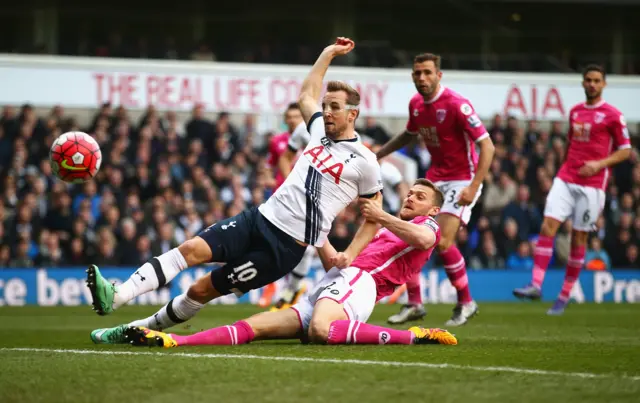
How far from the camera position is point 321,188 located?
7.72 meters

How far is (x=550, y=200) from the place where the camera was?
42.4ft

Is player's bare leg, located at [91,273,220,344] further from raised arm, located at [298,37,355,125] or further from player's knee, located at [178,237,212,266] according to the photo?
raised arm, located at [298,37,355,125]

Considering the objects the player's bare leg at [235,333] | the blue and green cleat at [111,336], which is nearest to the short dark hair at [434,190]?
the player's bare leg at [235,333]

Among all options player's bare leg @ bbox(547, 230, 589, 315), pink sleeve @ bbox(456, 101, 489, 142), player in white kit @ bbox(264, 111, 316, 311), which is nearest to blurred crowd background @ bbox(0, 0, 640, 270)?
player in white kit @ bbox(264, 111, 316, 311)

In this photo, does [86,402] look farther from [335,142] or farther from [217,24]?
[217,24]

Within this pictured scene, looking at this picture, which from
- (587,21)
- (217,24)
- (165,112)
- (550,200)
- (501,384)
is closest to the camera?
(501,384)

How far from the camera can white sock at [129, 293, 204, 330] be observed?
25.4ft

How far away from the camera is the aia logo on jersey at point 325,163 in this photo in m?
7.73

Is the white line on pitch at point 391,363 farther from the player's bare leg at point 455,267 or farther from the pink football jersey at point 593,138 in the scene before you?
the pink football jersey at point 593,138

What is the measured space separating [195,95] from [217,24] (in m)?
3.31

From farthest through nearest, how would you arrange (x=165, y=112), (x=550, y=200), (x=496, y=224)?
(x=165, y=112), (x=496, y=224), (x=550, y=200)

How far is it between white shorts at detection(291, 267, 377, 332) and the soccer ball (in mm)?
2348

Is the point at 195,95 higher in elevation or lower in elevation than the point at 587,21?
lower

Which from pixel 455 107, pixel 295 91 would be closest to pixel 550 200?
pixel 455 107
